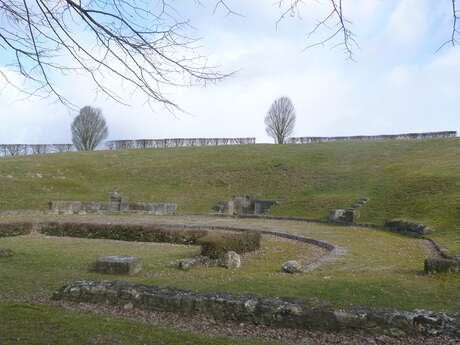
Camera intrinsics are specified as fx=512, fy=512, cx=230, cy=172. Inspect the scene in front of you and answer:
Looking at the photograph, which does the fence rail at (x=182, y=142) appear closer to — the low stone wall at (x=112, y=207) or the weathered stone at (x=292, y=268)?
the low stone wall at (x=112, y=207)

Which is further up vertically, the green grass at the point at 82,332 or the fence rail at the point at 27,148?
the fence rail at the point at 27,148

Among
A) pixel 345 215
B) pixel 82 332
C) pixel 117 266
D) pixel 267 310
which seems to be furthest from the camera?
pixel 345 215

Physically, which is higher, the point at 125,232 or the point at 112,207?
the point at 112,207

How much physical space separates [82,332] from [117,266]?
4796 millimetres

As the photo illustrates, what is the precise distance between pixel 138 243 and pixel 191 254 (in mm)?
3736

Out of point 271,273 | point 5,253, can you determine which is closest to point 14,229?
point 5,253

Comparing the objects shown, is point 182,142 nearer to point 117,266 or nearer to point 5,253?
point 5,253

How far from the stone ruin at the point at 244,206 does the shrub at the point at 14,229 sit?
44.6 feet

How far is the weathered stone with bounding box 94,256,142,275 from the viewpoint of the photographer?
11672mm

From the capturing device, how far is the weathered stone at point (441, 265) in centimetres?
1094

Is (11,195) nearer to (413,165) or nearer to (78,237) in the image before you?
(78,237)

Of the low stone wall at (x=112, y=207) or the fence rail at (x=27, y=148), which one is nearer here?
the low stone wall at (x=112, y=207)

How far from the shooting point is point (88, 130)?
71.1 meters

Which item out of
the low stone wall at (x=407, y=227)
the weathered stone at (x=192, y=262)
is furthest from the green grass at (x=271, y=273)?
the low stone wall at (x=407, y=227)
